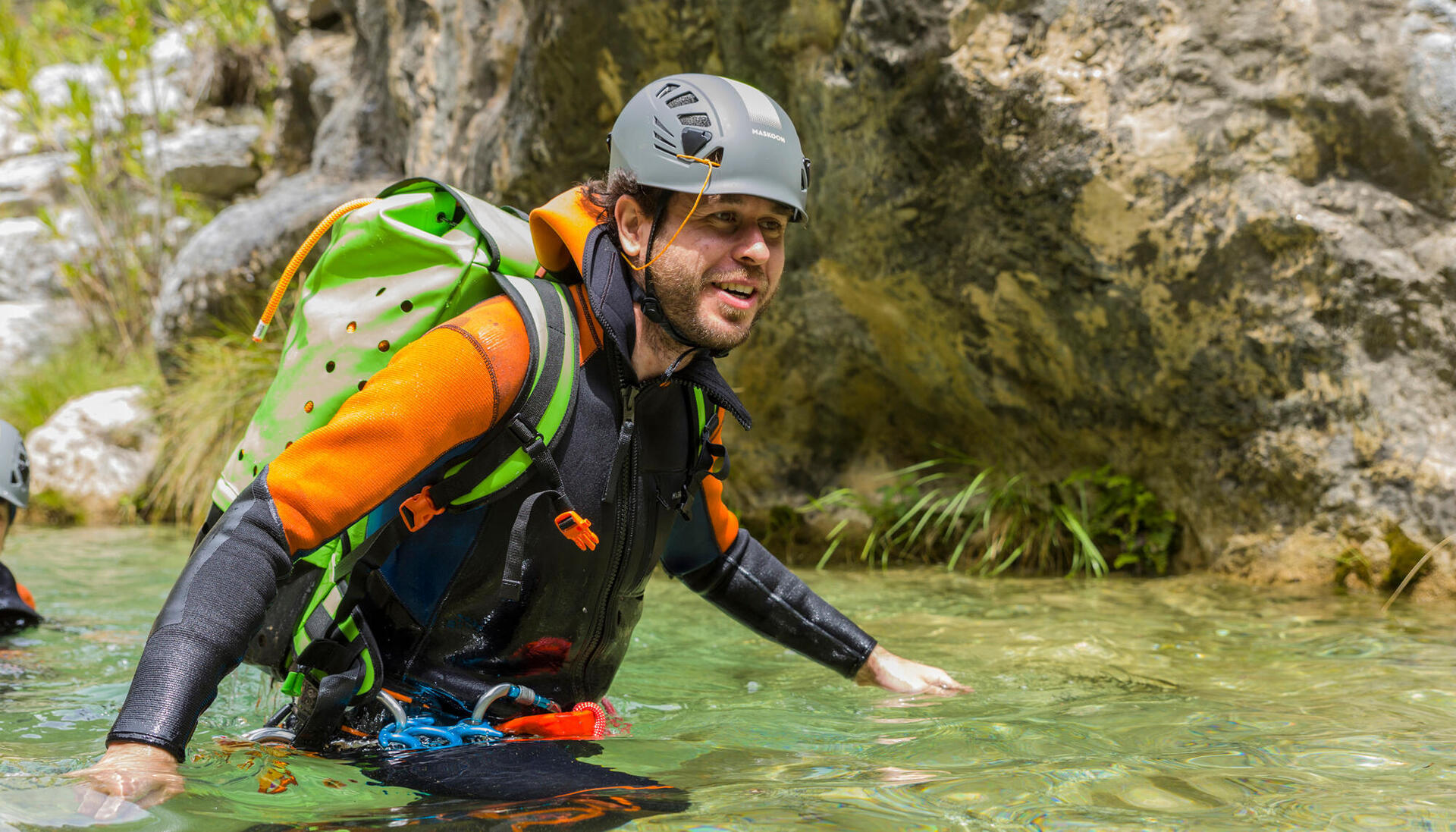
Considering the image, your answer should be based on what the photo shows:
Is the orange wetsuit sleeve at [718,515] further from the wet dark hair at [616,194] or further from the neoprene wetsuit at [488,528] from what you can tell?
the wet dark hair at [616,194]

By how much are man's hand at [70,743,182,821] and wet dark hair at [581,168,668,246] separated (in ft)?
4.39

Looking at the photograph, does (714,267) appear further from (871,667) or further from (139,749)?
(139,749)

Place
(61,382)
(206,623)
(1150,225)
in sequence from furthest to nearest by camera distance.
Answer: (61,382), (1150,225), (206,623)

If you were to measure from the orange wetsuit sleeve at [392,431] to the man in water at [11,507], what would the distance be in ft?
9.35

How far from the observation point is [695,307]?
2.38m

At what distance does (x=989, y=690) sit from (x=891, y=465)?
3.05m

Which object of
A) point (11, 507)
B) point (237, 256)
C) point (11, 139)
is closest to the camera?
point (11, 507)

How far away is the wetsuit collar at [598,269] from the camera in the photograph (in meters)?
2.38

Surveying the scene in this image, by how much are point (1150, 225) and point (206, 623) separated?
3977 millimetres

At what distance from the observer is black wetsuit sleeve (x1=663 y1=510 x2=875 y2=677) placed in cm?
292

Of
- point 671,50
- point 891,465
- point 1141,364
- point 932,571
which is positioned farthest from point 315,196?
point 1141,364

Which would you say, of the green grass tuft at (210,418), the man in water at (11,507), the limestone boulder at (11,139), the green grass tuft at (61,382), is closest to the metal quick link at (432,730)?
the man in water at (11,507)

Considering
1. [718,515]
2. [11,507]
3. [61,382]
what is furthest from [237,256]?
[718,515]

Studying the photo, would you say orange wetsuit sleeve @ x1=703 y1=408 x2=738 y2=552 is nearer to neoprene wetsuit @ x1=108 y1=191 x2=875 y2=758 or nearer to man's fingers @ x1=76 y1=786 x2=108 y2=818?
neoprene wetsuit @ x1=108 y1=191 x2=875 y2=758
